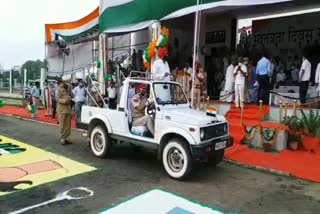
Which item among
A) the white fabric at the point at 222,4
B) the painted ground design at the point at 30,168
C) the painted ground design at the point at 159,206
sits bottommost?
the painted ground design at the point at 159,206

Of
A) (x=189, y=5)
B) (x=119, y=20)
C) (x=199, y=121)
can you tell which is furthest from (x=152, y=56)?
(x=199, y=121)

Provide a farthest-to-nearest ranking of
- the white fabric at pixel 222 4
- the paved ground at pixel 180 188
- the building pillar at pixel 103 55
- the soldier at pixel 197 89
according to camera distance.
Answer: the building pillar at pixel 103 55 → the soldier at pixel 197 89 → the white fabric at pixel 222 4 → the paved ground at pixel 180 188

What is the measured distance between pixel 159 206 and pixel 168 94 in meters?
2.85

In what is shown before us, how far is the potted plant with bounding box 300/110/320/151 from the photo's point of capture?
8.38 m

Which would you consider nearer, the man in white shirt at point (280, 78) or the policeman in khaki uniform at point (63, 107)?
the policeman in khaki uniform at point (63, 107)

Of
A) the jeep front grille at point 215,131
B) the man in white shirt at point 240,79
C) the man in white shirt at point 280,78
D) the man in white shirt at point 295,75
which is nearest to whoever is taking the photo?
the jeep front grille at point 215,131

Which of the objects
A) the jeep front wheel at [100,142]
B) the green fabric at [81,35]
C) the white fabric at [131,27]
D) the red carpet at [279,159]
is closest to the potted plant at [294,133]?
the red carpet at [279,159]

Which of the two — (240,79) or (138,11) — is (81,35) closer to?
(138,11)

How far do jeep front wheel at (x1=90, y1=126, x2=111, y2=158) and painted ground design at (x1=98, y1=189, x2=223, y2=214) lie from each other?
92.9 inches

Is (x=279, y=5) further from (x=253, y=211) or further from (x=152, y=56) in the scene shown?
(x=253, y=211)

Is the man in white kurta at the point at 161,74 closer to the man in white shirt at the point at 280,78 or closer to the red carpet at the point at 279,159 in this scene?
the red carpet at the point at 279,159

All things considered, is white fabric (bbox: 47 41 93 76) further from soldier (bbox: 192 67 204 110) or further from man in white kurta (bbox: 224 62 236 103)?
man in white kurta (bbox: 224 62 236 103)

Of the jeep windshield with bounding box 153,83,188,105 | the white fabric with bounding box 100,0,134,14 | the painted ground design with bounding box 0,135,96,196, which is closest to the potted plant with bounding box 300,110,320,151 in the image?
the jeep windshield with bounding box 153,83,188,105

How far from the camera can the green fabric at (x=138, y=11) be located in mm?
11242
